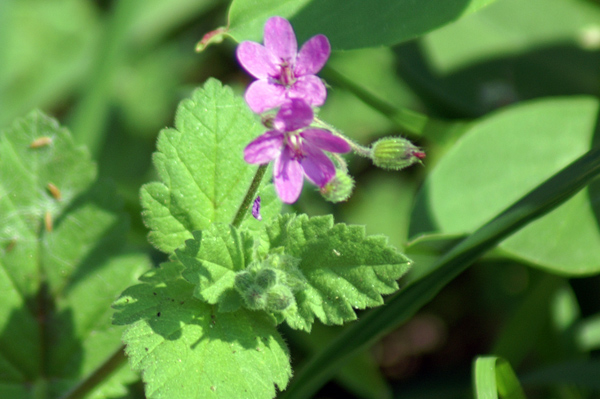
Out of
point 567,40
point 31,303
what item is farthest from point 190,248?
point 567,40

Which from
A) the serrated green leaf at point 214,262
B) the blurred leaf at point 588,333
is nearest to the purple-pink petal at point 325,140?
the serrated green leaf at point 214,262

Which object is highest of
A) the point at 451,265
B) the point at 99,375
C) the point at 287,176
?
the point at 287,176

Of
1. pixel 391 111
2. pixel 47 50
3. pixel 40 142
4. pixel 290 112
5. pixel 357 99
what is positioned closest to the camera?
pixel 290 112

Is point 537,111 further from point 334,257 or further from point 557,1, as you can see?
point 334,257

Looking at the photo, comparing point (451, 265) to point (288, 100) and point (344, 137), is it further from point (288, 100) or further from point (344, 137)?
point (288, 100)

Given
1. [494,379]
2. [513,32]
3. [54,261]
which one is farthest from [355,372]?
[513,32]

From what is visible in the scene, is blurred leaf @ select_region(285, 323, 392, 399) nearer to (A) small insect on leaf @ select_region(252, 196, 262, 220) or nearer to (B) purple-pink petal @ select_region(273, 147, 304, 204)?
(A) small insect on leaf @ select_region(252, 196, 262, 220)
